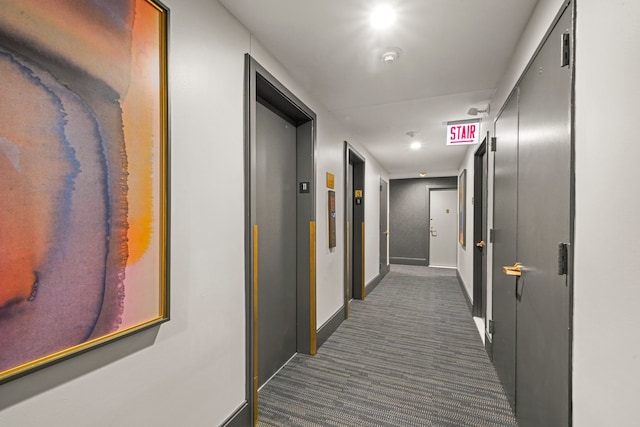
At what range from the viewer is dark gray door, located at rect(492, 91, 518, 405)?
6.11 ft

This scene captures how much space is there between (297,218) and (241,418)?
5.06 ft

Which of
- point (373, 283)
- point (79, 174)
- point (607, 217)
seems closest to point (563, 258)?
point (607, 217)

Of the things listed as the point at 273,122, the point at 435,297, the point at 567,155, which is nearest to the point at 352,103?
the point at 273,122

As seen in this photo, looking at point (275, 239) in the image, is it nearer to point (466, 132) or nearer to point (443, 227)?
point (466, 132)

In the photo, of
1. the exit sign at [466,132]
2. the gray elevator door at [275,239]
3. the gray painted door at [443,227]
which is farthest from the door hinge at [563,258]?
the gray painted door at [443,227]

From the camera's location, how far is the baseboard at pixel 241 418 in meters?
1.61

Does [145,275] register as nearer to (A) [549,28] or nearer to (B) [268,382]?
(B) [268,382]

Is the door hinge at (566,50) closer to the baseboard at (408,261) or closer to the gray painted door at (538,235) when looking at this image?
the gray painted door at (538,235)

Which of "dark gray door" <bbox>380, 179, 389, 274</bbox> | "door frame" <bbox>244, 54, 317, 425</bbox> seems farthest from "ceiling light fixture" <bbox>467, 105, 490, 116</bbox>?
"dark gray door" <bbox>380, 179, 389, 274</bbox>

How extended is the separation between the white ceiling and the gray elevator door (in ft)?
1.70

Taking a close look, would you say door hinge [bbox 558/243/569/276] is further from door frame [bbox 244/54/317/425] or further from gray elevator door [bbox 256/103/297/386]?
gray elevator door [bbox 256/103/297/386]

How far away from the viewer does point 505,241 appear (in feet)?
6.72

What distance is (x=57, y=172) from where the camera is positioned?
866mm

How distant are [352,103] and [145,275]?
8.00 feet
